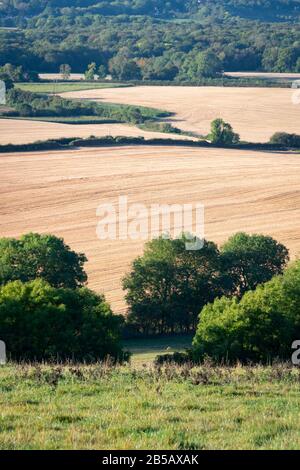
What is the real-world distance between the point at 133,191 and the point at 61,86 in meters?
55.5

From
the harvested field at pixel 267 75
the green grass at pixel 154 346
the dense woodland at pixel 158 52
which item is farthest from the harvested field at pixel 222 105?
the green grass at pixel 154 346

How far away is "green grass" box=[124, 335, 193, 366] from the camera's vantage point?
29453 mm

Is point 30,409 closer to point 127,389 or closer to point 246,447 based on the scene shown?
point 127,389

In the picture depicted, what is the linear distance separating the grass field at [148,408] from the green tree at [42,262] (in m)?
18.2

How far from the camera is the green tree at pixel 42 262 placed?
118 ft

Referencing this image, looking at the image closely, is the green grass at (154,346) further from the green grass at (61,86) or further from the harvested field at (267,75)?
the harvested field at (267,75)

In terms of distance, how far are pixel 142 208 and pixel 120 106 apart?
142 ft

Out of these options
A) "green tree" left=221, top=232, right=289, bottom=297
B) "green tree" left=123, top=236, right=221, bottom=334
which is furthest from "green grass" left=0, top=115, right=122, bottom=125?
"green tree" left=123, top=236, right=221, bottom=334

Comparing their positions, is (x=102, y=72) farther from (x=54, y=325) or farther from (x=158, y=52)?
(x=54, y=325)

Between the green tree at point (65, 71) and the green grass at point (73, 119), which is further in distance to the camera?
the green tree at point (65, 71)

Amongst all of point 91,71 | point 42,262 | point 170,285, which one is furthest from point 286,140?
point 91,71

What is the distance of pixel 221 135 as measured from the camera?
80.3 m

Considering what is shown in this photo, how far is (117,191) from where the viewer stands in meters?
60.5

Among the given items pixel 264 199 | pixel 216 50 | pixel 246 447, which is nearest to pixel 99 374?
pixel 246 447
